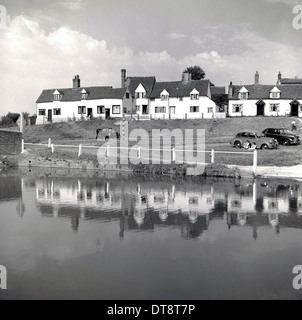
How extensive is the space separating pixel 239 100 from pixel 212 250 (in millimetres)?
60397

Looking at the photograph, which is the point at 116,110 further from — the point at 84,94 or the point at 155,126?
the point at 155,126

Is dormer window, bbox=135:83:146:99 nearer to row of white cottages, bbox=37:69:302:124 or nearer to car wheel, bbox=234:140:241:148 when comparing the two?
row of white cottages, bbox=37:69:302:124

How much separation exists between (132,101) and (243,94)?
65.4 ft

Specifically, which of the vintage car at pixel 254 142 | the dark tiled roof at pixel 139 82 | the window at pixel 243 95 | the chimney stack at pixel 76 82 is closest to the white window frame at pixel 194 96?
the window at pixel 243 95

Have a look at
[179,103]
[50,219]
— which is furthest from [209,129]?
[50,219]

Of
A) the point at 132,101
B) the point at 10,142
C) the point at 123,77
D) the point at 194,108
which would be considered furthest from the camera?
the point at 123,77

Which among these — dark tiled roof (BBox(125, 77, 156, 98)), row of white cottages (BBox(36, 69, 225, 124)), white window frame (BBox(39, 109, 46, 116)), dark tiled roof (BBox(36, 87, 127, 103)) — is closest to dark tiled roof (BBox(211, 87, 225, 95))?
row of white cottages (BBox(36, 69, 225, 124))

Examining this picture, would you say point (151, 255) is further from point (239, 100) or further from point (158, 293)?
point (239, 100)

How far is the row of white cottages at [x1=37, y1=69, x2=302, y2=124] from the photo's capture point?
6700 cm

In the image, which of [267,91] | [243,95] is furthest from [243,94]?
[267,91]

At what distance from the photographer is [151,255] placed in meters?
11.2

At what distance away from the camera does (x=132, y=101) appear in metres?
71.3

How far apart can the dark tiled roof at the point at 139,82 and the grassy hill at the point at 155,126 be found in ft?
46.4

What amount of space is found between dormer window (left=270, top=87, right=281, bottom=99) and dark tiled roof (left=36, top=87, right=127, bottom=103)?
25800 mm
